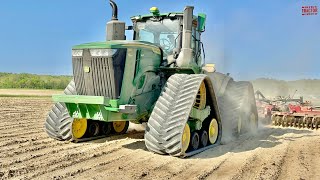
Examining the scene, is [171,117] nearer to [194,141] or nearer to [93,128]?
[194,141]

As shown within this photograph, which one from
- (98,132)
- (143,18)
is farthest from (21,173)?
(143,18)

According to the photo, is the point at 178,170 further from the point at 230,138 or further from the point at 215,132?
the point at 230,138

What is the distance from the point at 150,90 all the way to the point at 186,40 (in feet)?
4.51

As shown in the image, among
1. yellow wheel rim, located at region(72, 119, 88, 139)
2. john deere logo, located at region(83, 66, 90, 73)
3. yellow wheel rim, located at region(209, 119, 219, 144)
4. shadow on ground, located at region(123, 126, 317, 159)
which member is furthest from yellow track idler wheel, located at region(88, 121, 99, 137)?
yellow wheel rim, located at region(209, 119, 219, 144)

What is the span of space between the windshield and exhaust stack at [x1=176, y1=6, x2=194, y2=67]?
637 millimetres

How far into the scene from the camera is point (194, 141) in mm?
8516

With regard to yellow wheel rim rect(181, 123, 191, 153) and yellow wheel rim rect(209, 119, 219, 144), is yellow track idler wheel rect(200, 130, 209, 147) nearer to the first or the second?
yellow wheel rim rect(209, 119, 219, 144)

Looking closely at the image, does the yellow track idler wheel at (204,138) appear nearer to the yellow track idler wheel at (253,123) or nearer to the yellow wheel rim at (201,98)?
the yellow wheel rim at (201,98)

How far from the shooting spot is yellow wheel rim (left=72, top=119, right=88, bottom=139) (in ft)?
30.2

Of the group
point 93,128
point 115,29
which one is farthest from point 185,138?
point 115,29

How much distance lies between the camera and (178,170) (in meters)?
6.67

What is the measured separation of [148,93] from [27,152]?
9.23ft

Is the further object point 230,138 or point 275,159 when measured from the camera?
point 230,138

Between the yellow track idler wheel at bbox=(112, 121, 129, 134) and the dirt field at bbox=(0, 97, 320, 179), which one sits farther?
the yellow track idler wheel at bbox=(112, 121, 129, 134)
